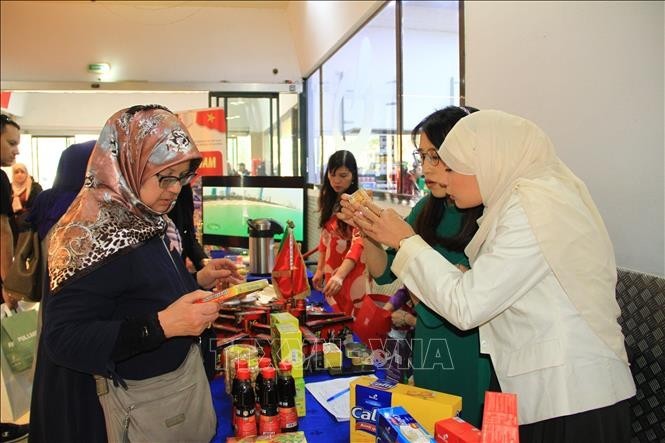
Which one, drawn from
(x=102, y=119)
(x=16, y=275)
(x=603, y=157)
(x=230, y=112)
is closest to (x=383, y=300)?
(x=603, y=157)

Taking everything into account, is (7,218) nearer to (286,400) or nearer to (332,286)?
(332,286)


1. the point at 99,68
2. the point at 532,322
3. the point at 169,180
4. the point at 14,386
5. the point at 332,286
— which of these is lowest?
the point at 14,386

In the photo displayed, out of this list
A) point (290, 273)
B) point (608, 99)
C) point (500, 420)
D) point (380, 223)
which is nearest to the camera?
point (500, 420)

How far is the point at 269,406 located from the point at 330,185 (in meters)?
2.14

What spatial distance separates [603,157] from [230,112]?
6.08 metres

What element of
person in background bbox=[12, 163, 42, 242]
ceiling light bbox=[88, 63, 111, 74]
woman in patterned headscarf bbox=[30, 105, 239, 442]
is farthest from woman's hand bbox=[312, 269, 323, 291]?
ceiling light bbox=[88, 63, 111, 74]

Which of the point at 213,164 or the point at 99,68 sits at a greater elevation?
the point at 99,68

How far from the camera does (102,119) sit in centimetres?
971

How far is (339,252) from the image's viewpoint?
9.61 ft

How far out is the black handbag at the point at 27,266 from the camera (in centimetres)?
267

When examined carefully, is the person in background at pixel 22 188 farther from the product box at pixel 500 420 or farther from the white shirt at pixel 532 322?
the product box at pixel 500 420

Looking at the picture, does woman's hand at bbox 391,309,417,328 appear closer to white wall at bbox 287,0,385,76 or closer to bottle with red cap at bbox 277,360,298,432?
bottle with red cap at bbox 277,360,298,432

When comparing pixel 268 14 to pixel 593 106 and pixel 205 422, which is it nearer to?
pixel 593 106

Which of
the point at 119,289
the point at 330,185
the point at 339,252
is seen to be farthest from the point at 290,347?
the point at 330,185
